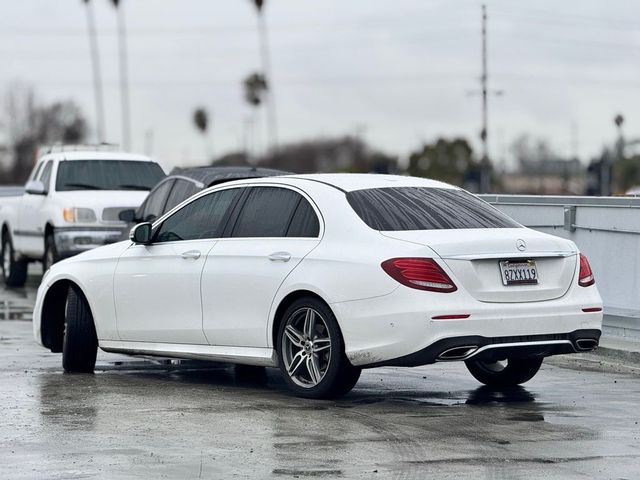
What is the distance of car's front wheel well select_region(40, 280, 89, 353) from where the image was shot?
1277 centimetres

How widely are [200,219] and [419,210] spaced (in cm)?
191

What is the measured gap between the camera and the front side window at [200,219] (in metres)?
11.6

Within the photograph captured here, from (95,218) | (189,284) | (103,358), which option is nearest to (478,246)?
(189,284)

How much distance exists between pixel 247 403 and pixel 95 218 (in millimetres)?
11592

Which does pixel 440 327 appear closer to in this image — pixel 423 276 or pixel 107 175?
pixel 423 276

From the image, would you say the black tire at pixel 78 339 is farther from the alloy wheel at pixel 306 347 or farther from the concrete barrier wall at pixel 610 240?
the concrete barrier wall at pixel 610 240

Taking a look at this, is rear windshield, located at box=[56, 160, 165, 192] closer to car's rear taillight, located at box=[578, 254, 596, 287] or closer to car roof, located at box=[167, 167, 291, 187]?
car roof, located at box=[167, 167, 291, 187]

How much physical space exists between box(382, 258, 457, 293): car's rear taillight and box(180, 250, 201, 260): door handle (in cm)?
198

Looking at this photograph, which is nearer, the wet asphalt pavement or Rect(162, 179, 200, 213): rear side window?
the wet asphalt pavement

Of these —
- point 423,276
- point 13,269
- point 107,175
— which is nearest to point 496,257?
point 423,276

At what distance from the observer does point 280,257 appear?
35.1 ft

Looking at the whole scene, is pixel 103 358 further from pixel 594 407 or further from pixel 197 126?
pixel 197 126

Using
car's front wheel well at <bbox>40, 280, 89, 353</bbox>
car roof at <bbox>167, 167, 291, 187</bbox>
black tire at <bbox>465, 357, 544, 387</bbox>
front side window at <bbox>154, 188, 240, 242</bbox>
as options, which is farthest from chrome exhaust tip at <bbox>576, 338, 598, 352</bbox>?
car roof at <bbox>167, 167, 291, 187</bbox>

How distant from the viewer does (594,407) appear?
1031 centimetres
